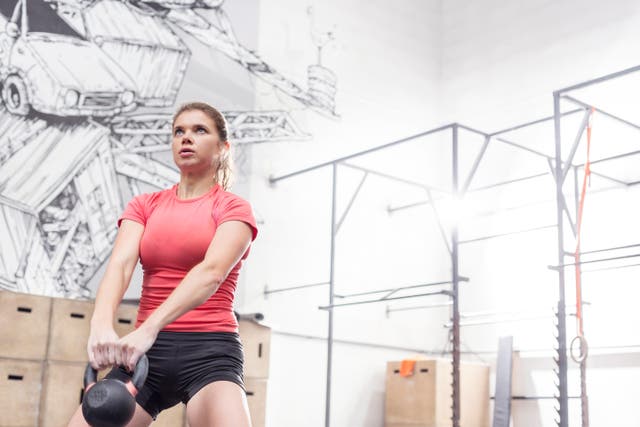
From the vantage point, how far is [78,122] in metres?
5.04

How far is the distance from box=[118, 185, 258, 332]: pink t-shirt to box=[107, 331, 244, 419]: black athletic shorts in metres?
0.03

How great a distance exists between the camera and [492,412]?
6.09 meters

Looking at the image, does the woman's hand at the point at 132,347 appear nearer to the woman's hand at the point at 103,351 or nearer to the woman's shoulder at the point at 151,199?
the woman's hand at the point at 103,351

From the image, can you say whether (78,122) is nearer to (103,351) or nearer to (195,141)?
(195,141)

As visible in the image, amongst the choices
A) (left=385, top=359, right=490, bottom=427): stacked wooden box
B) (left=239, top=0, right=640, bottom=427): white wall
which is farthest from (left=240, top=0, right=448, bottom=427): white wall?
(left=385, top=359, right=490, bottom=427): stacked wooden box

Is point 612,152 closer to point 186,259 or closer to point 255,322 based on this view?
point 255,322

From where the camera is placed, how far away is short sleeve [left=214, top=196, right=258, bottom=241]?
1.86 meters

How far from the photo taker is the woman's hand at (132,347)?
161 cm

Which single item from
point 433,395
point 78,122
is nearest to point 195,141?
point 78,122

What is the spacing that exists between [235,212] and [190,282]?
0.23 metres

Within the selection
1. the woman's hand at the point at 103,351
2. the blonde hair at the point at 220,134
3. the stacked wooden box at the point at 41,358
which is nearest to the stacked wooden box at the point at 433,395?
the stacked wooden box at the point at 41,358

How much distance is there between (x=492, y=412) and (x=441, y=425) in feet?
2.47

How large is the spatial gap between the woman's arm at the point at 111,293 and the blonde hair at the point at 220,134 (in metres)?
0.24

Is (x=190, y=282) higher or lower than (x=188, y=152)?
lower
